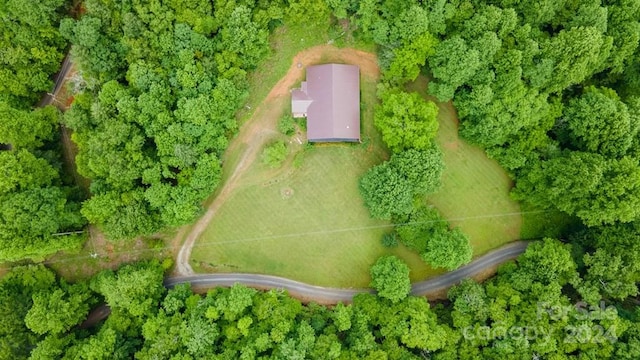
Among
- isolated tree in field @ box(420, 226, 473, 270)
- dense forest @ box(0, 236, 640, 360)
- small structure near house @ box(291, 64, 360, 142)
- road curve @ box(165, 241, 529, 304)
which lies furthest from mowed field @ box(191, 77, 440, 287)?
isolated tree in field @ box(420, 226, 473, 270)

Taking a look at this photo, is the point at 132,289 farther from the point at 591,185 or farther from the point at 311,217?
the point at 591,185

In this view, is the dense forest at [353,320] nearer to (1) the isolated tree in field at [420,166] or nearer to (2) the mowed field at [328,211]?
(2) the mowed field at [328,211]

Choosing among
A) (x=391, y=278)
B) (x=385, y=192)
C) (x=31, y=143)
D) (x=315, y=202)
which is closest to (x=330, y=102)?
(x=315, y=202)

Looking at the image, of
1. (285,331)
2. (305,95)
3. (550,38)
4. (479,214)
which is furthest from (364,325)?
(550,38)

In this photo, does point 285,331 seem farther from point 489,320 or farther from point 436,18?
point 436,18

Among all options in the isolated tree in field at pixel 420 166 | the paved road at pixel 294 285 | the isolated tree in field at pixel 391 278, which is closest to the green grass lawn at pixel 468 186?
the isolated tree in field at pixel 420 166

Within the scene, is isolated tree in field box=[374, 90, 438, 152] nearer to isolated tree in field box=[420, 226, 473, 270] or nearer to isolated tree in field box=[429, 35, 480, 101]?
isolated tree in field box=[429, 35, 480, 101]
